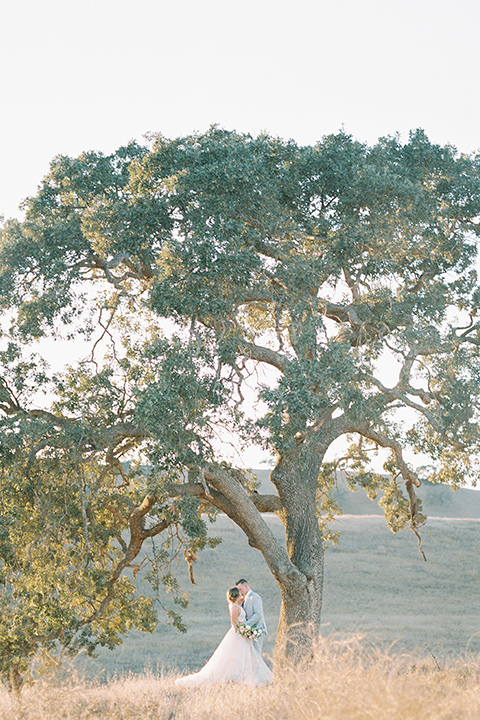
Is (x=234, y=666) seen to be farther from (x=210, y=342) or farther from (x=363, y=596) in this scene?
(x=363, y=596)

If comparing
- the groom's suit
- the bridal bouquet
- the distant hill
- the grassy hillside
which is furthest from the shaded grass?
the distant hill

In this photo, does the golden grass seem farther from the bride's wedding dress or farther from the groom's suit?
the groom's suit

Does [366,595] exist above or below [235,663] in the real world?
below

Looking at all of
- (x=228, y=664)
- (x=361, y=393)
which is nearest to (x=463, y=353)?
(x=361, y=393)

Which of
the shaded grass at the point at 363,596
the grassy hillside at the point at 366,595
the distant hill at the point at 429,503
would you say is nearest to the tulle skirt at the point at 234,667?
the grassy hillside at the point at 366,595

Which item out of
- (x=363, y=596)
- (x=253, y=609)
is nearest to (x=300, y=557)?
(x=253, y=609)

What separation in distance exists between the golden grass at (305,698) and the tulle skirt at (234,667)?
2.03ft

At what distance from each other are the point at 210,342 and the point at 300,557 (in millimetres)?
5082

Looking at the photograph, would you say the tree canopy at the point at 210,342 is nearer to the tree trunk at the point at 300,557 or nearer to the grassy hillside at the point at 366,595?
Answer: the tree trunk at the point at 300,557

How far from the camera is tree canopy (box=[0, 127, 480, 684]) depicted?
38.2ft

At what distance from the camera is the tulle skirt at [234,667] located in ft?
41.2

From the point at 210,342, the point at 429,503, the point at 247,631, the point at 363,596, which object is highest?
the point at 210,342

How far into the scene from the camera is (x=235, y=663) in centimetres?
1273

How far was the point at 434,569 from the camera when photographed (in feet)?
142
